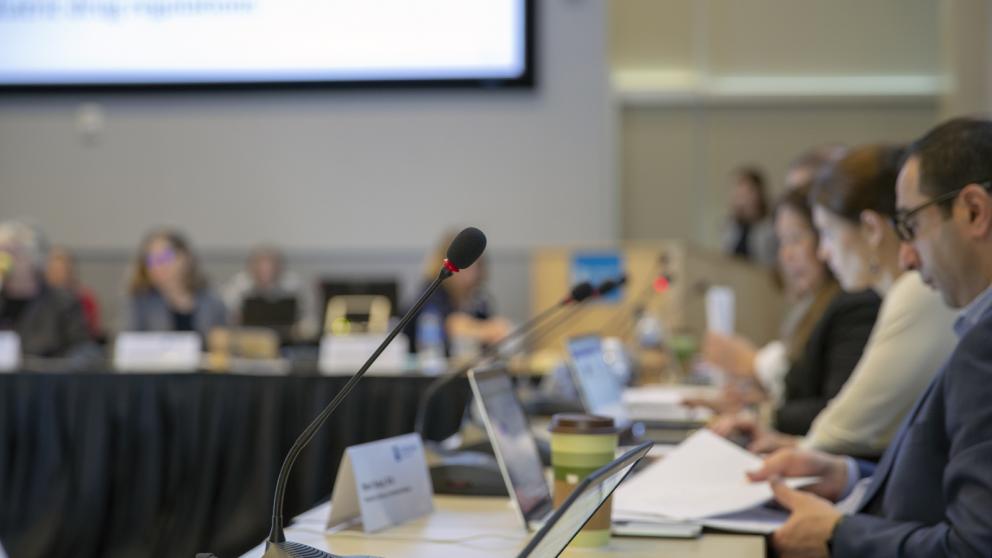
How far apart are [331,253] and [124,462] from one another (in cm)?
419

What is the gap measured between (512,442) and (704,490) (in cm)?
31

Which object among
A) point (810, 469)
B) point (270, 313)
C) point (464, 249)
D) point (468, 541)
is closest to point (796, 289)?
point (810, 469)

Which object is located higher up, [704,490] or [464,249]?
[464,249]

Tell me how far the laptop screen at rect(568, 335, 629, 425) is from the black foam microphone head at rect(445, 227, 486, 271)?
1.21 meters

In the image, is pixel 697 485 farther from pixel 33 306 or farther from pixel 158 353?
pixel 33 306

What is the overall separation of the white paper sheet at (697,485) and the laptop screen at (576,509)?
52 cm

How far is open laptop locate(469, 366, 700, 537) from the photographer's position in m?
1.46

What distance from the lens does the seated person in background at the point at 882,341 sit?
1.96 m

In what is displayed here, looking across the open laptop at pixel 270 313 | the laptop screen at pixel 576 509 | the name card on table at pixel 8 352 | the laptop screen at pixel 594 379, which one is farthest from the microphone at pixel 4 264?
the laptop screen at pixel 576 509

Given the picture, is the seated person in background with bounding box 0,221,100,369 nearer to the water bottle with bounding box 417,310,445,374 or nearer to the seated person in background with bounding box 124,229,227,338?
the seated person in background with bounding box 124,229,227,338

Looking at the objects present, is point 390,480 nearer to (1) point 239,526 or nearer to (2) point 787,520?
(2) point 787,520

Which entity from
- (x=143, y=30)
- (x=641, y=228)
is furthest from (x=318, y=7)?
(x=641, y=228)

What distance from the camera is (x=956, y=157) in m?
1.47

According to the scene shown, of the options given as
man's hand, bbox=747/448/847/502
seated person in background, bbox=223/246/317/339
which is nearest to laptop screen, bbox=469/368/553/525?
man's hand, bbox=747/448/847/502
